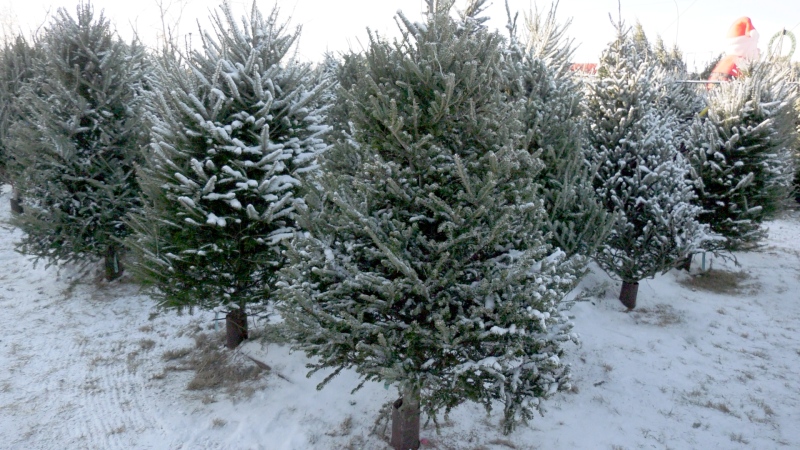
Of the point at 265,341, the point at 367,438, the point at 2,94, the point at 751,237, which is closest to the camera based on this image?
the point at 367,438

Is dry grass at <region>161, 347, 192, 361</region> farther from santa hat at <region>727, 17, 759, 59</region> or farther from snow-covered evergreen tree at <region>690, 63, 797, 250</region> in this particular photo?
santa hat at <region>727, 17, 759, 59</region>

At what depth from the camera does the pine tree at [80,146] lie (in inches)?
300

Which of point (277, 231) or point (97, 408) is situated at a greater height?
point (277, 231)

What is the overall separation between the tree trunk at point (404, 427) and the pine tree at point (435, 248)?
71cm

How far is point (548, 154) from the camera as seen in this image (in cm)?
605

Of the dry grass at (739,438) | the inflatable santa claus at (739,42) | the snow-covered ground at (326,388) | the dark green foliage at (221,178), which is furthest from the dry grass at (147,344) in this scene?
the inflatable santa claus at (739,42)

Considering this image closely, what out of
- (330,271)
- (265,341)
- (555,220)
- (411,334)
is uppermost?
(555,220)

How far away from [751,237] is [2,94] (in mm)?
17745

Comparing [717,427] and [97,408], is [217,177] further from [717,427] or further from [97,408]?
[717,427]

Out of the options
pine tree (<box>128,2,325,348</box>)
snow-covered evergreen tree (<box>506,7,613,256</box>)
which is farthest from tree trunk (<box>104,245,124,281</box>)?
snow-covered evergreen tree (<box>506,7,613,256</box>)

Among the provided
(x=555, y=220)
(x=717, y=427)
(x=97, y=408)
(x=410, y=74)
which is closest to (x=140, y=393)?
(x=97, y=408)

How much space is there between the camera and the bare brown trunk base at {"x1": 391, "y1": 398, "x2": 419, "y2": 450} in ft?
14.5

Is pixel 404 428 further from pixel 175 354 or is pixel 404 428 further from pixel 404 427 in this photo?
pixel 175 354

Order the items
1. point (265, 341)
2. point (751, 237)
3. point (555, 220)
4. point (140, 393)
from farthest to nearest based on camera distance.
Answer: point (751, 237), point (265, 341), point (555, 220), point (140, 393)
